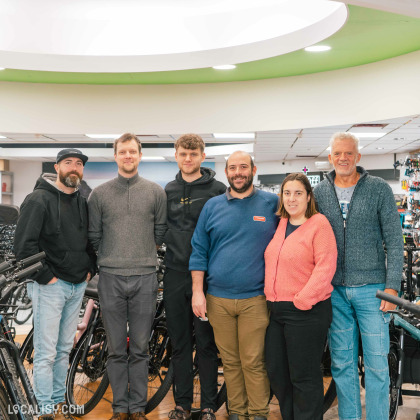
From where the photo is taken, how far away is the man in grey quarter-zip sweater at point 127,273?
297 cm

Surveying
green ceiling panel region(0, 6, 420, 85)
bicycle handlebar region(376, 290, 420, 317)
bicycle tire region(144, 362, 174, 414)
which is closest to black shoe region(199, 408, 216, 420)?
bicycle tire region(144, 362, 174, 414)

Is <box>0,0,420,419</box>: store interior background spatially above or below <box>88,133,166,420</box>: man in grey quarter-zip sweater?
above

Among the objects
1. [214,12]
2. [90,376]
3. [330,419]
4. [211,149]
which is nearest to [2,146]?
[211,149]

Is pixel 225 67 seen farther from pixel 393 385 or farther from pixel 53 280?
pixel 393 385

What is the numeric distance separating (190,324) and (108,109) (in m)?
4.32

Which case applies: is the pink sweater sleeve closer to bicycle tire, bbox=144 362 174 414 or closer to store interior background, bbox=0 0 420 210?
bicycle tire, bbox=144 362 174 414

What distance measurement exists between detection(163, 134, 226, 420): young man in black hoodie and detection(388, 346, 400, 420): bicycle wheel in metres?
1.07

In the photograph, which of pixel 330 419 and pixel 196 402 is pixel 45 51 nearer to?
pixel 196 402

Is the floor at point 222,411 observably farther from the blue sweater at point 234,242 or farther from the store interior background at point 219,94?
the store interior background at point 219,94

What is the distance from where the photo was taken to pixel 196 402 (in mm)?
3412

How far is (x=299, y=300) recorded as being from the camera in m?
2.46

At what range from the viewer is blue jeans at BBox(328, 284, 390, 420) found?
8.56ft

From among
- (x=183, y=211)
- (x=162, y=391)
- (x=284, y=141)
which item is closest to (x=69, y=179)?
(x=183, y=211)

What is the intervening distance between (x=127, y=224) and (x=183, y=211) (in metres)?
0.36
